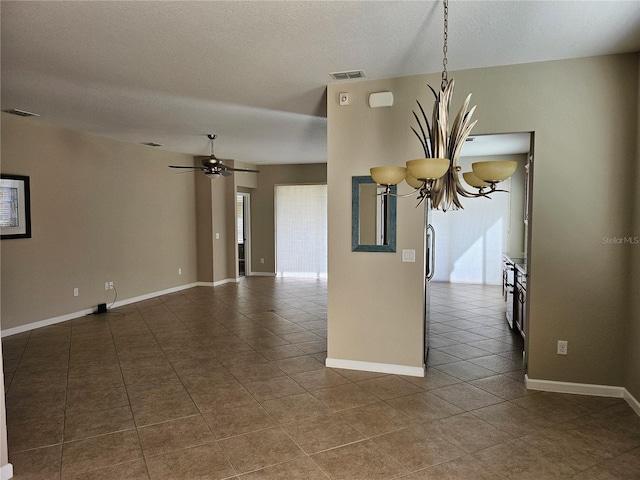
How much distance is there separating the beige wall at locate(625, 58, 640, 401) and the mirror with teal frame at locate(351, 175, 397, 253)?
1819 millimetres

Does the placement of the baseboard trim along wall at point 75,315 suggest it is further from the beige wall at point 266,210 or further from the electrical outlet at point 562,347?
the electrical outlet at point 562,347

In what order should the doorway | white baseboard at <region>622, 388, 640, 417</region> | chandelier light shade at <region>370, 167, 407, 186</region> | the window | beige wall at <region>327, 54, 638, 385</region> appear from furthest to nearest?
the doorway, the window, beige wall at <region>327, 54, 638, 385</region>, white baseboard at <region>622, 388, 640, 417</region>, chandelier light shade at <region>370, 167, 407, 186</region>

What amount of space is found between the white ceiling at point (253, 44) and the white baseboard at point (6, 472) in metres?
2.63

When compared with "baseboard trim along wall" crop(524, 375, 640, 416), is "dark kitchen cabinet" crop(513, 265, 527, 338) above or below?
above

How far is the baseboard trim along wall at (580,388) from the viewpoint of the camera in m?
3.23

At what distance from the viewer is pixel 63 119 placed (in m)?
5.11

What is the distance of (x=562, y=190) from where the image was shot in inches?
129

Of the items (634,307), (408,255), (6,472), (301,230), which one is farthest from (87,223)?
(634,307)

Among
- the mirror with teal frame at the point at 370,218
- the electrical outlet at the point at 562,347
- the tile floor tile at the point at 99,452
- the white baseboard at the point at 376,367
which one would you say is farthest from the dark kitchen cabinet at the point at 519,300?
the tile floor tile at the point at 99,452

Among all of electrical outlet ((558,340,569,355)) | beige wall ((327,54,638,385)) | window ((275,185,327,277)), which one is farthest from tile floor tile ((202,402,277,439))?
window ((275,185,327,277))

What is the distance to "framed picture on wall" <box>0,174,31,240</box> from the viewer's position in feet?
15.9

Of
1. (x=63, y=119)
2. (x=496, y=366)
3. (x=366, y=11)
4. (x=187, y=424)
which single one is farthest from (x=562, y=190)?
(x=63, y=119)

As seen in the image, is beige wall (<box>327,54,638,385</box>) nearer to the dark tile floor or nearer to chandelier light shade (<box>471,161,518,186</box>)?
the dark tile floor

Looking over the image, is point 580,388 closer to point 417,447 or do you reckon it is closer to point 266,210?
point 417,447
